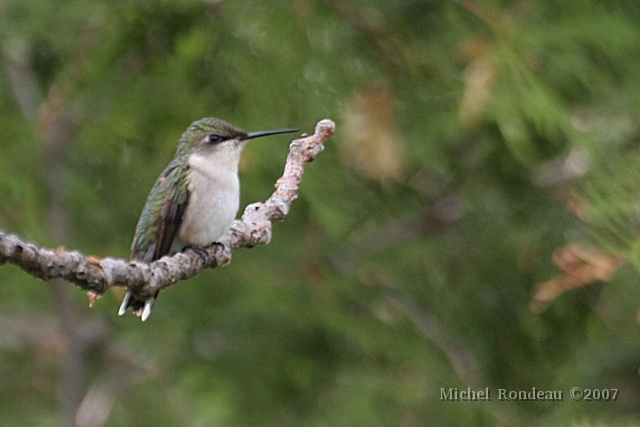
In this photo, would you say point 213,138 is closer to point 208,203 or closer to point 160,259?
point 208,203

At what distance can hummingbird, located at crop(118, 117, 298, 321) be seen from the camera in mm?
3977

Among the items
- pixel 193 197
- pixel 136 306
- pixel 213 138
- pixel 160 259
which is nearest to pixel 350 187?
pixel 213 138

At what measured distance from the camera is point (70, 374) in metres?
6.65

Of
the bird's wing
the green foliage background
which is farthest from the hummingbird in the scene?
the green foliage background

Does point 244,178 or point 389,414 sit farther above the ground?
point 244,178

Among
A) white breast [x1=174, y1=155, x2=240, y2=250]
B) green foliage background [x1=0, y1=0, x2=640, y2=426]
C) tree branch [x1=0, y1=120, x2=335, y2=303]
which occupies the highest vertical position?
green foliage background [x1=0, y1=0, x2=640, y2=426]

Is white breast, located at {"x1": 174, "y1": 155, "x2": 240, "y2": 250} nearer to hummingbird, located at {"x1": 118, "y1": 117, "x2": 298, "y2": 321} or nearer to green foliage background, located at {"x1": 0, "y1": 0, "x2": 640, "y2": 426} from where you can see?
hummingbird, located at {"x1": 118, "y1": 117, "x2": 298, "y2": 321}

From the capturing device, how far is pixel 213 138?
4.60 meters

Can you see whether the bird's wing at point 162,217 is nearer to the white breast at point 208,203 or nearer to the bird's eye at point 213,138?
the white breast at point 208,203

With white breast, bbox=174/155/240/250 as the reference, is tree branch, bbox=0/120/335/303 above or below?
below

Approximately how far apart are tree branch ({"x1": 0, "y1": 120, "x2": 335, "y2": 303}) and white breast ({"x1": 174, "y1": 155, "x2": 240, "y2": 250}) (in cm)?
33

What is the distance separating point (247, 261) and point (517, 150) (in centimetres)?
219

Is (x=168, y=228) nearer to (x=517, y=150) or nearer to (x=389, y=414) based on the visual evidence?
(x=517, y=150)

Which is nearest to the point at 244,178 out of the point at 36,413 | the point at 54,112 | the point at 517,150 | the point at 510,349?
the point at 54,112
